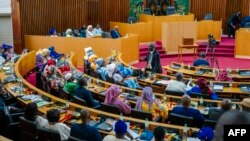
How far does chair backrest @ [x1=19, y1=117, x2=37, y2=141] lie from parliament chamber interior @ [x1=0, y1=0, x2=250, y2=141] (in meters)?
0.02

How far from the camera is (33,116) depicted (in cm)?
568

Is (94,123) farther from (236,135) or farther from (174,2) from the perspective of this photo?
(174,2)

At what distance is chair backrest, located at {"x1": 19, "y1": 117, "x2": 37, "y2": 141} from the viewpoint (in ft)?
17.9

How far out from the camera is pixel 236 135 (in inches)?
53.8

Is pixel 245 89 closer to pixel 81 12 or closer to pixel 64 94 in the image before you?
pixel 64 94

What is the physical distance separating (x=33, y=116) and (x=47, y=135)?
26.0 inches

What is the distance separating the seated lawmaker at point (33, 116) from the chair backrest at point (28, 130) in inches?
3.9

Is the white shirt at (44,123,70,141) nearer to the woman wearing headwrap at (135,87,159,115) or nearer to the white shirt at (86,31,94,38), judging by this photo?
the woman wearing headwrap at (135,87,159,115)

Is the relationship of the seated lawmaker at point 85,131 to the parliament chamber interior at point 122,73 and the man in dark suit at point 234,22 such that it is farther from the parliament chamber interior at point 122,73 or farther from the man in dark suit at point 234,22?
the man in dark suit at point 234,22

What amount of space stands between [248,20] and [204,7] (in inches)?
99.3

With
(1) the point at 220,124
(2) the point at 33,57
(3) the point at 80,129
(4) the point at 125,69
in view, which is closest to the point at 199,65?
(4) the point at 125,69

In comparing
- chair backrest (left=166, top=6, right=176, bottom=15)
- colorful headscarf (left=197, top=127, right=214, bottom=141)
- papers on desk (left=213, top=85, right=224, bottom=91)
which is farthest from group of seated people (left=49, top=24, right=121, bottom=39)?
colorful headscarf (left=197, top=127, right=214, bottom=141)

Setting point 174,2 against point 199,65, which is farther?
point 174,2

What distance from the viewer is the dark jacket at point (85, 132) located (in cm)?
517
